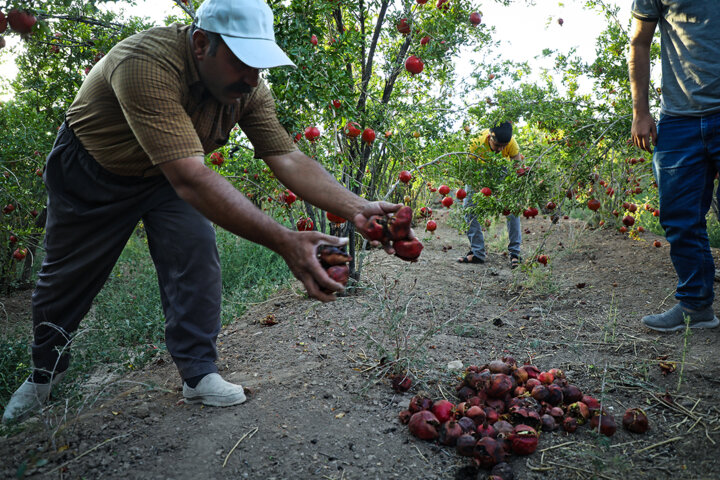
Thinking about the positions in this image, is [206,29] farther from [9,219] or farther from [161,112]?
[9,219]

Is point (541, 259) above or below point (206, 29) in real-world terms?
below

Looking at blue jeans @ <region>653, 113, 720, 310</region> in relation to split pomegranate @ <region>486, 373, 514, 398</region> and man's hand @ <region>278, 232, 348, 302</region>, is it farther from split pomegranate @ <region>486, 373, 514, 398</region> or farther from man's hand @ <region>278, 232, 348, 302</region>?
man's hand @ <region>278, 232, 348, 302</region>

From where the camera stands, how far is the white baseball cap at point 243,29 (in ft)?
5.81

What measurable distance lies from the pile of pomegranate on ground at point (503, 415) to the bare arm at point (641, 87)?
1662mm

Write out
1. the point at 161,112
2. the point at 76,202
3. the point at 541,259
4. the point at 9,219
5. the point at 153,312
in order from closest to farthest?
1. the point at 161,112
2. the point at 76,202
3. the point at 153,312
4. the point at 541,259
5. the point at 9,219

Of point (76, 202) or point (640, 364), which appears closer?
point (76, 202)

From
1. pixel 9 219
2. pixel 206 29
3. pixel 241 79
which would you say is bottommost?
pixel 9 219

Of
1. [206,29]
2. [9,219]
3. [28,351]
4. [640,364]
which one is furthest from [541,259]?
[9,219]

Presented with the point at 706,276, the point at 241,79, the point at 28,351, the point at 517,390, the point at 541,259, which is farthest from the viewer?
the point at 541,259

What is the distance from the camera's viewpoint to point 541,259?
4.10 m

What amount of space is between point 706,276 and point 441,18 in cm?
251

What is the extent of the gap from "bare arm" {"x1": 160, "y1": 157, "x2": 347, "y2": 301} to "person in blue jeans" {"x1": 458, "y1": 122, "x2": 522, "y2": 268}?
3249mm

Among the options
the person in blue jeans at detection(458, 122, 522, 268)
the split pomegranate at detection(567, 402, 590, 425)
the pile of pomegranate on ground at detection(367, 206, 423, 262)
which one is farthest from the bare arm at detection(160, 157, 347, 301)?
the person in blue jeans at detection(458, 122, 522, 268)

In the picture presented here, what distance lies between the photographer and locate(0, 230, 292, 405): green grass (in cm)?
288
